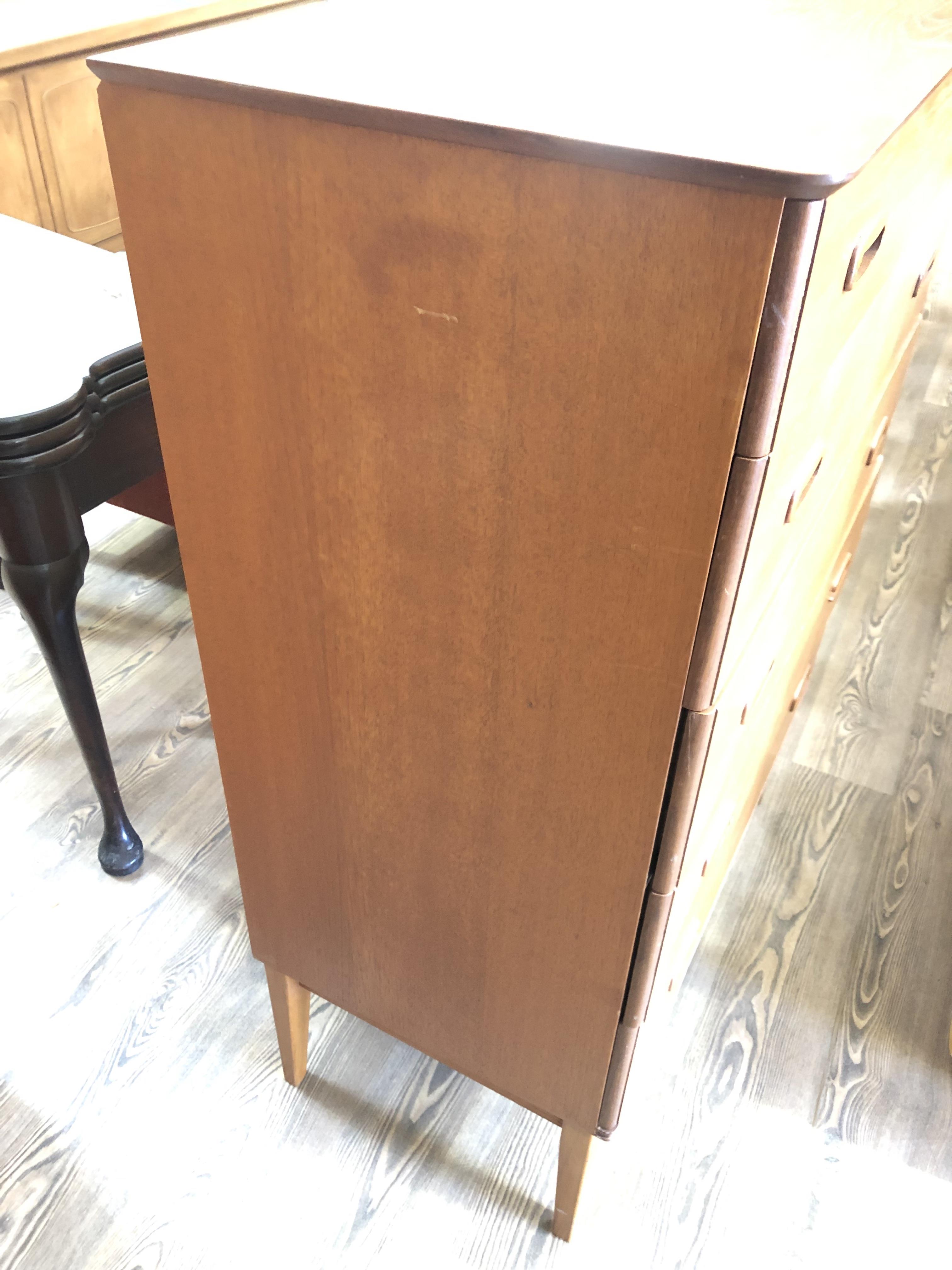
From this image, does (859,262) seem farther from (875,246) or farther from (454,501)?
(454,501)

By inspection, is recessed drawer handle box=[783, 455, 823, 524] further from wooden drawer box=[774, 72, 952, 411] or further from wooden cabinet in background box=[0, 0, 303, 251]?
wooden cabinet in background box=[0, 0, 303, 251]

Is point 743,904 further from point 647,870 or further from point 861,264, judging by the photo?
point 861,264

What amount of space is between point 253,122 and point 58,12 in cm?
203

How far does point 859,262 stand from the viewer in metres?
0.59

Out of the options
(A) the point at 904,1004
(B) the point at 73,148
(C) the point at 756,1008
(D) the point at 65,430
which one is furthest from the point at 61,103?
(A) the point at 904,1004

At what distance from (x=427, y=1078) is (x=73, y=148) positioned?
200 cm

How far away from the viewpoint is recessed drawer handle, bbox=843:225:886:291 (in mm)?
562

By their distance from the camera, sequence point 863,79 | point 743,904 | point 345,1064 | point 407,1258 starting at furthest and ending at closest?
point 743,904 → point 345,1064 → point 407,1258 → point 863,79

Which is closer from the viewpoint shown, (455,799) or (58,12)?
(455,799)

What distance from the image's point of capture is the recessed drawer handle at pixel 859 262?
0.56 m

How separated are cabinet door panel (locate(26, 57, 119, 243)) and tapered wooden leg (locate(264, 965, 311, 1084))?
1.64 m

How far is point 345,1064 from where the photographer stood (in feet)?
3.84

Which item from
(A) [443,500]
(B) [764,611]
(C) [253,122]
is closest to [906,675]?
(B) [764,611]

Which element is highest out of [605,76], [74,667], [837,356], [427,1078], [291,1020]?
[605,76]
